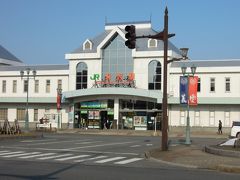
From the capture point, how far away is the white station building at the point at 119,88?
5612 cm

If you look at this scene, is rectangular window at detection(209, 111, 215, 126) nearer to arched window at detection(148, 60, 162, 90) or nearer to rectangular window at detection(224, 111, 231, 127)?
rectangular window at detection(224, 111, 231, 127)

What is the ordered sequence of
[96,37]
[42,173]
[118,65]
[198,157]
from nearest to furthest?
[42,173], [198,157], [118,65], [96,37]

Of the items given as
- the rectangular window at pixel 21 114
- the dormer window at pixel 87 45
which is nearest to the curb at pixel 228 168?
the dormer window at pixel 87 45

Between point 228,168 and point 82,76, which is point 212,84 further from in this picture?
point 228,168

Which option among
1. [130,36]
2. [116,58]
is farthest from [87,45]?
[130,36]

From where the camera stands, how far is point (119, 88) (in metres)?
57.8

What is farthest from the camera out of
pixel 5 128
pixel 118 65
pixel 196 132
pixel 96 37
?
pixel 96 37

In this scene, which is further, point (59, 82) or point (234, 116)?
point (59, 82)

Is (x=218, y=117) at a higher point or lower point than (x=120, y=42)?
lower

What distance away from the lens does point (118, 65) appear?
200 ft

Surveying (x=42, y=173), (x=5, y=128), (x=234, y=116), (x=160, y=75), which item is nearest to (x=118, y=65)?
(x=160, y=75)

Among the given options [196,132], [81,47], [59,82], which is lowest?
[196,132]

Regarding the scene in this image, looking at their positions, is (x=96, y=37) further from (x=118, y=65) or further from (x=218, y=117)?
(x=218, y=117)

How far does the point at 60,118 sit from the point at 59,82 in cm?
519
